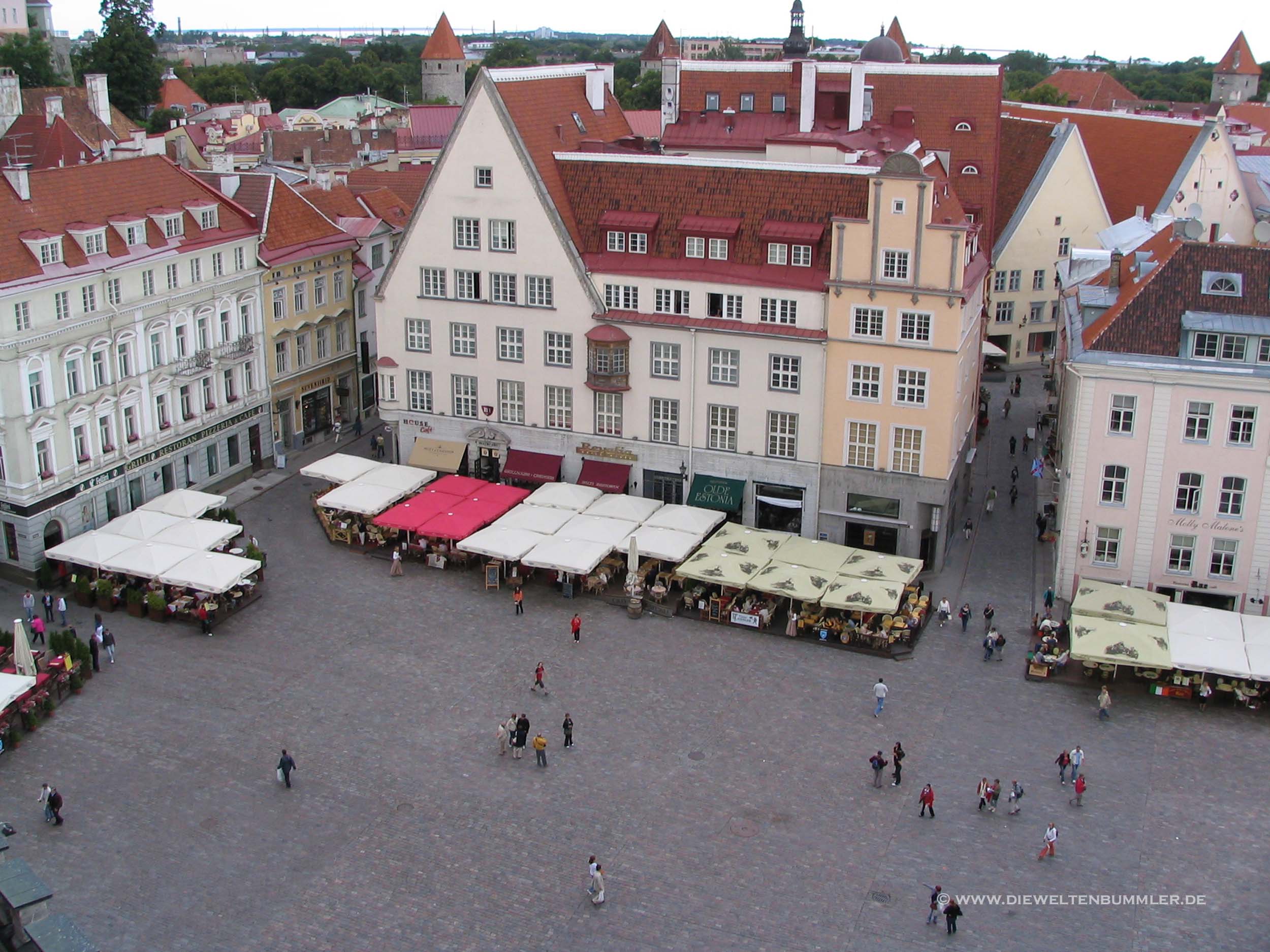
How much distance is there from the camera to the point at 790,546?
59.5 meters

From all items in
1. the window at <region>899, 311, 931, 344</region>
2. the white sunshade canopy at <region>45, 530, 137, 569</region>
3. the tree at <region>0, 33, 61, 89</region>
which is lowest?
the white sunshade canopy at <region>45, 530, 137, 569</region>

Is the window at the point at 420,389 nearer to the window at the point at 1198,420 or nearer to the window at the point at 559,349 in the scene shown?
the window at the point at 559,349

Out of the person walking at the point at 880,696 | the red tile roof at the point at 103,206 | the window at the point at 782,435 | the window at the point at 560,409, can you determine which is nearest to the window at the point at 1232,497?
the person walking at the point at 880,696

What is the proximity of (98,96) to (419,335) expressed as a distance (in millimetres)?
78586

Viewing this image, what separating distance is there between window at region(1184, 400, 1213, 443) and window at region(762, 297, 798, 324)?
17.8 m

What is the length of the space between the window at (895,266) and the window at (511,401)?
19959mm

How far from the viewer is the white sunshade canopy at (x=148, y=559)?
2210 inches

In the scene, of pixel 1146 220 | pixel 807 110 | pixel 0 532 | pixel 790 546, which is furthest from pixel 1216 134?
pixel 0 532

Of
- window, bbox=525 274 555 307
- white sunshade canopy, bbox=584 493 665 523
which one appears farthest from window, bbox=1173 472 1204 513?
window, bbox=525 274 555 307

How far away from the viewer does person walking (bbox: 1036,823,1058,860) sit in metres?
40.7

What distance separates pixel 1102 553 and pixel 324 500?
36808 millimetres

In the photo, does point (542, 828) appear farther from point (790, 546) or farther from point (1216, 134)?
point (1216, 134)

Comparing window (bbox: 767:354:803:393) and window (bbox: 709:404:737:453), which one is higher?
window (bbox: 767:354:803:393)

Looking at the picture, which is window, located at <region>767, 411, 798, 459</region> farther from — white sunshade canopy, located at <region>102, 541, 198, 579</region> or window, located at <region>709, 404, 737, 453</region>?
white sunshade canopy, located at <region>102, 541, 198, 579</region>
